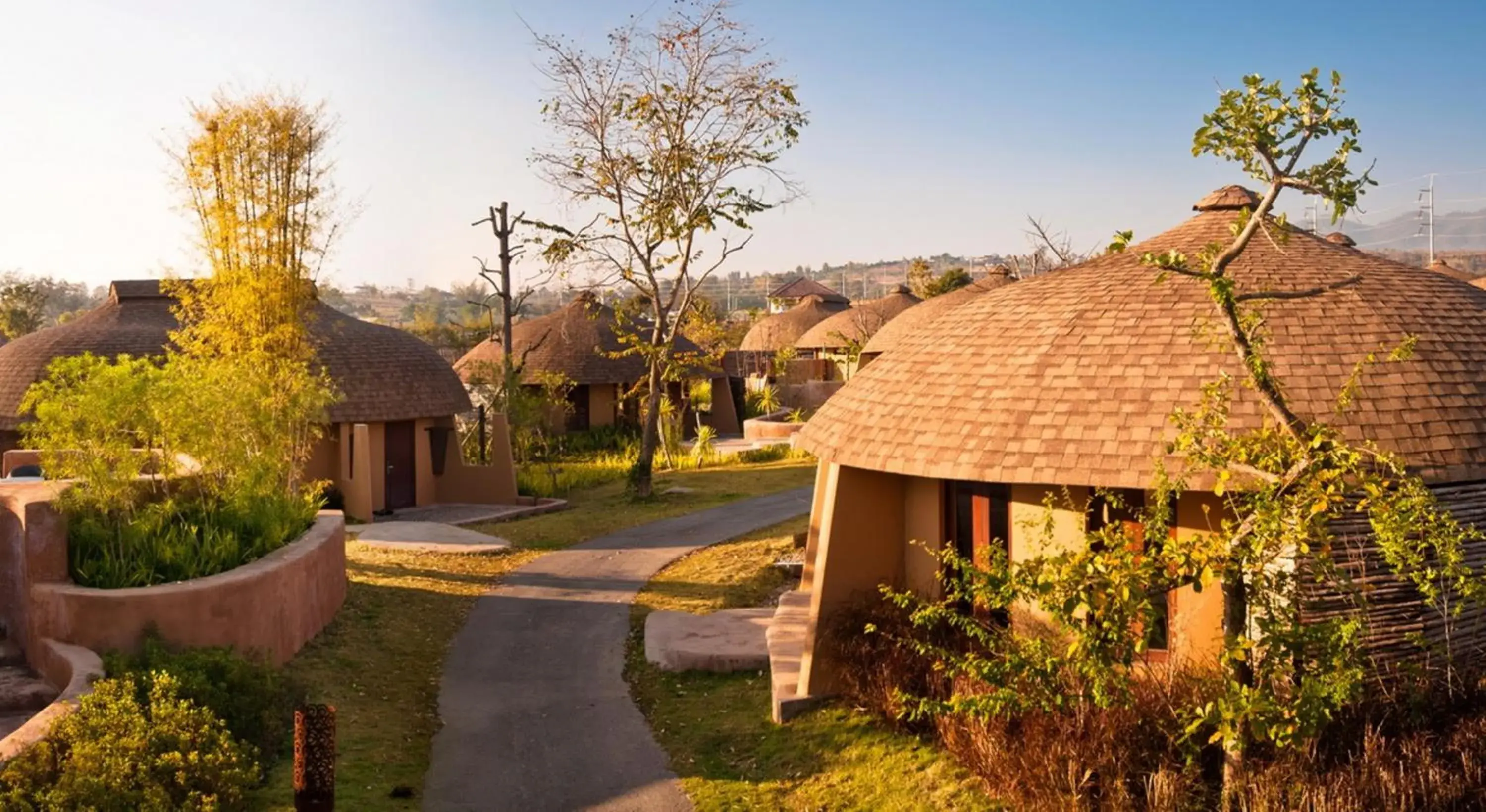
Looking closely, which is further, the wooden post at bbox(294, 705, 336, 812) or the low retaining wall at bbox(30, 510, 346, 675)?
the low retaining wall at bbox(30, 510, 346, 675)

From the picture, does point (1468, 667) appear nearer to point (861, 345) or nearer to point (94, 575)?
point (94, 575)

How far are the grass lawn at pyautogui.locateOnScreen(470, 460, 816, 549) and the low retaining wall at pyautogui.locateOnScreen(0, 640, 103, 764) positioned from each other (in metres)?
10.5

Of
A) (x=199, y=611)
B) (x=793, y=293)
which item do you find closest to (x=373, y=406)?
(x=199, y=611)

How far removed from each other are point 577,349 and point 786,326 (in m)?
24.5

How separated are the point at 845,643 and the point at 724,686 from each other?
2135 mm

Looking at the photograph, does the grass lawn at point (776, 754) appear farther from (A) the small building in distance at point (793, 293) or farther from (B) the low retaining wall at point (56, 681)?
(A) the small building in distance at point (793, 293)

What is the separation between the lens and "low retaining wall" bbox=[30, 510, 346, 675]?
10.8 metres

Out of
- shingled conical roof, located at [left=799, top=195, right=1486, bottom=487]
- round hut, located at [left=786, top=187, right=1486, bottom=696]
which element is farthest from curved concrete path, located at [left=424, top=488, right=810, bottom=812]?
shingled conical roof, located at [left=799, top=195, right=1486, bottom=487]

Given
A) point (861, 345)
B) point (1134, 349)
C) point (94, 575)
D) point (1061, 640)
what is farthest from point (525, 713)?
point (861, 345)

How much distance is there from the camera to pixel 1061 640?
1019 cm

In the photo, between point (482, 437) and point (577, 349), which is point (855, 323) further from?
point (482, 437)

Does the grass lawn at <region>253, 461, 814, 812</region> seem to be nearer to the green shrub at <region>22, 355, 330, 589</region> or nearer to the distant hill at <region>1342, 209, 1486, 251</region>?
the green shrub at <region>22, 355, 330, 589</region>

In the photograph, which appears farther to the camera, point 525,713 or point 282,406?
point 282,406

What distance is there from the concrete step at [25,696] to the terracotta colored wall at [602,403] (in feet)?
87.4
